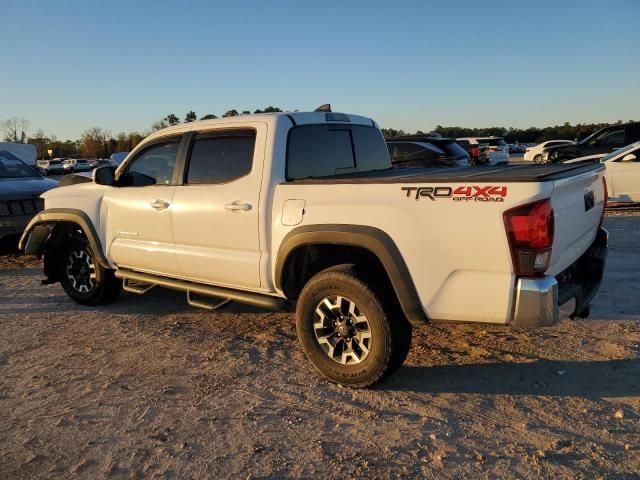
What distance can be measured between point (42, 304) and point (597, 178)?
231 inches

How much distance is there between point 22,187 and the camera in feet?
27.7

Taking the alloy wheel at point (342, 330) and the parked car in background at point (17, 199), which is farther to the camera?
the parked car in background at point (17, 199)

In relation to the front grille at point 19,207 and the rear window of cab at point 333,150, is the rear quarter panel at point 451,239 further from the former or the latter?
the front grille at point 19,207

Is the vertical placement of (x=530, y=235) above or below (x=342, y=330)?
above

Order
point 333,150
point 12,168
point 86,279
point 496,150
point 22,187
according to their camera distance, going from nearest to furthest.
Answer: point 333,150
point 86,279
point 22,187
point 12,168
point 496,150

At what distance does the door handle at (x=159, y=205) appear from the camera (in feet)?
15.6

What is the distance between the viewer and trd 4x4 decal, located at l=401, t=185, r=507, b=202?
2.97 meters

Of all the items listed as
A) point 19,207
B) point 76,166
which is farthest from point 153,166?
point 76,166

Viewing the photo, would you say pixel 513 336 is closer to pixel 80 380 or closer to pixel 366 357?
pixel 366 357

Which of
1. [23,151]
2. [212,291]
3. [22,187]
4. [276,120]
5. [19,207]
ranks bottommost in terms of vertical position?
[212,291]

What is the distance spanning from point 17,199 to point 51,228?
2725 mm

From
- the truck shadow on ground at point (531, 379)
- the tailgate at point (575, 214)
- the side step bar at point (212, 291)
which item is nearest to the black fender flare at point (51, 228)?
the side step bar at point (212, 291)

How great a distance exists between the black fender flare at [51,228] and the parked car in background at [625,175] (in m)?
9.65

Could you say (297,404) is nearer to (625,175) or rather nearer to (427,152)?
(427,152)
